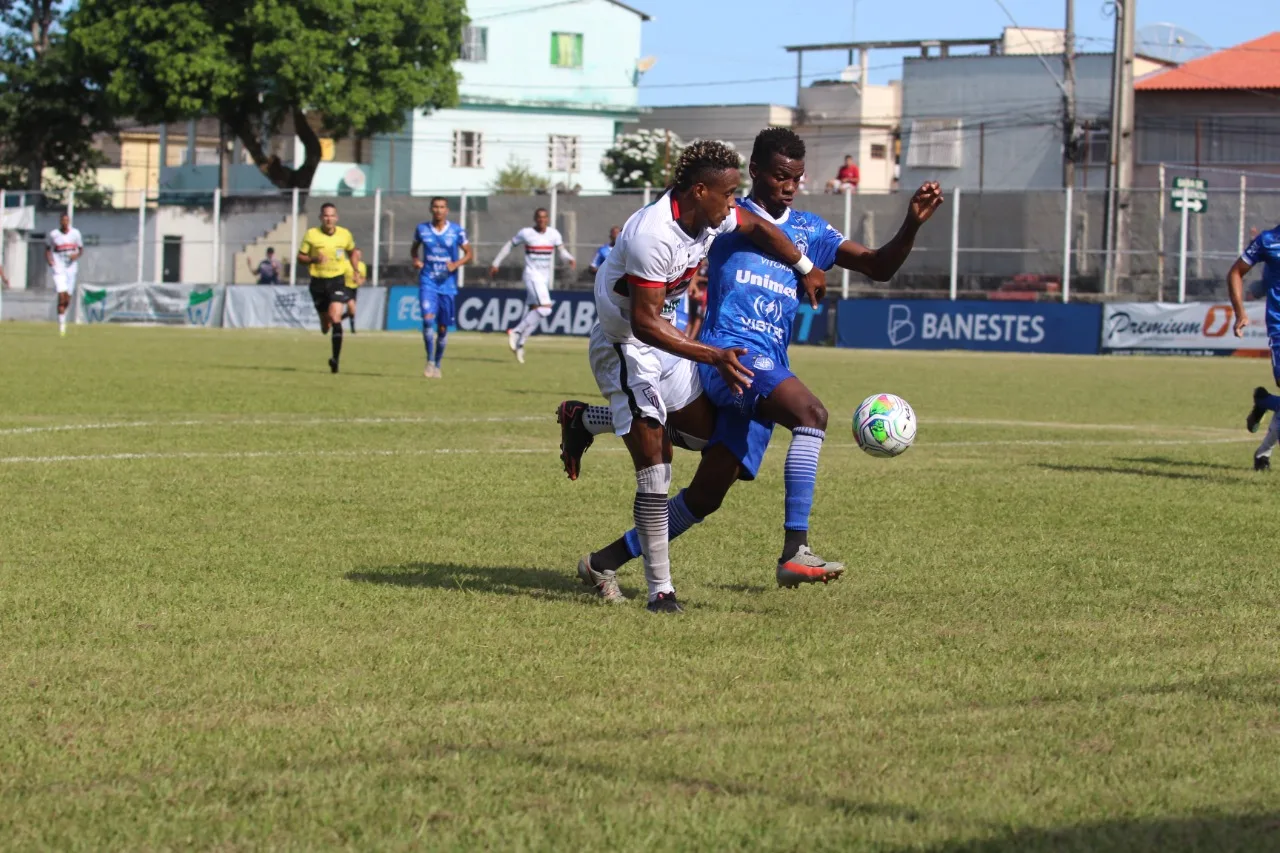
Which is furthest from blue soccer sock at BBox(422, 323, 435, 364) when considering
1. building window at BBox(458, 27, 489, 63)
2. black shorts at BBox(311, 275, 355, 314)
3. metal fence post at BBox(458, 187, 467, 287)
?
building window at BBox(458, 27, 489, 63)

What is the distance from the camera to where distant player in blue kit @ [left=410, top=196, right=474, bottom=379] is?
21.2 meters

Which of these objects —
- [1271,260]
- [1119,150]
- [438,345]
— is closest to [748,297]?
[1271,260]

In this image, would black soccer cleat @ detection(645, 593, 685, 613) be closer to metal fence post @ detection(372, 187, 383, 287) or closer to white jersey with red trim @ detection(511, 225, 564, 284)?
white jersey with red trim @ detection(511, 225, 564, 284)

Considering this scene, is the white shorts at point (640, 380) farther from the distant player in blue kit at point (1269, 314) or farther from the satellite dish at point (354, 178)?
the satellite dish at point (354, 178)

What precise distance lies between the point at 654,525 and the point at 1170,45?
237 ft

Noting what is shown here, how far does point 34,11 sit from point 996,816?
6822 cm

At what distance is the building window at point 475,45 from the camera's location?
242 feet

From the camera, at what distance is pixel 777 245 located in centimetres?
719

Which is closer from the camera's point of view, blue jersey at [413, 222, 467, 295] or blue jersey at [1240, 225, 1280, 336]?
blue jersey at [1240, 225, 1280, 336]

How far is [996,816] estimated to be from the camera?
152 inches

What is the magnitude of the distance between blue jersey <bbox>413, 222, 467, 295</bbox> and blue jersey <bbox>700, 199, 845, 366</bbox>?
14.2 meters

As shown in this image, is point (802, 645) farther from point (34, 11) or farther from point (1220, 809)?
point (34, 11)

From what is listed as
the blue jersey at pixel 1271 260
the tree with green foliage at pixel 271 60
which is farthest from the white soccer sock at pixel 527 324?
the tree with green foliage at pixel 271 60

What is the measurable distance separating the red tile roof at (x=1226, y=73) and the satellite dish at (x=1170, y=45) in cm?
653
